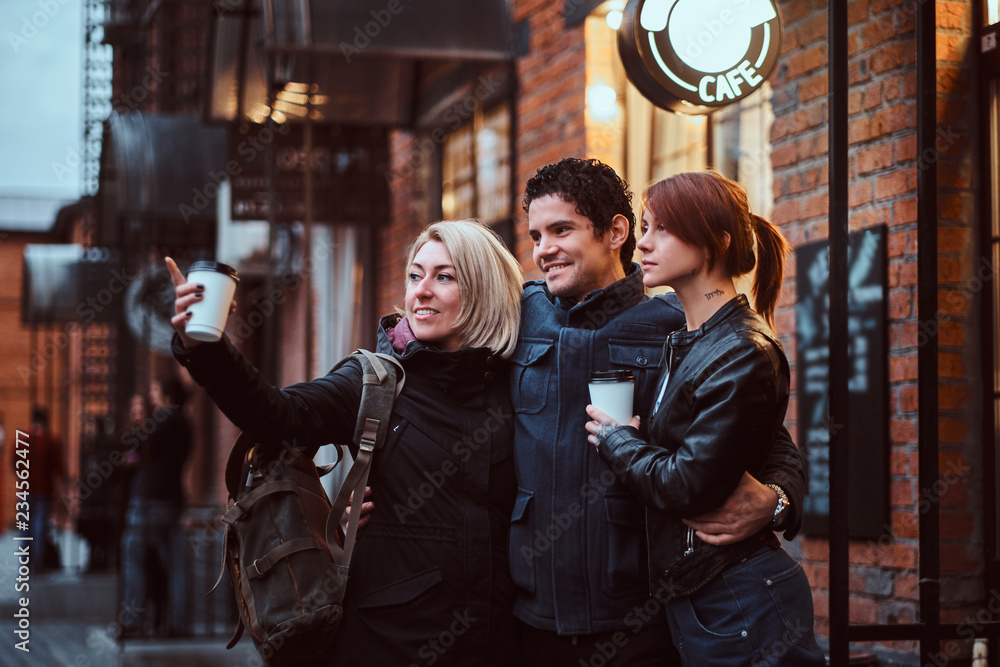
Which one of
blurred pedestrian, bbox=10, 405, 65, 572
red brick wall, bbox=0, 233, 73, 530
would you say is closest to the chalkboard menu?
blurred pedestrian, bbox=10, 405, 65, 572

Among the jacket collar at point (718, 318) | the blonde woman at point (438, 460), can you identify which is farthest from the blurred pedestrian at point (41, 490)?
the jacket collar at point (718, 318)

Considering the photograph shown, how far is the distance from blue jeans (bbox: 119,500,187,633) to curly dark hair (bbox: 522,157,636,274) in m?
6.70

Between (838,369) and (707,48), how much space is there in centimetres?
117

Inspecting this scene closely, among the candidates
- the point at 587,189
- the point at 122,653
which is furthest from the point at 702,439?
the point at 122,653

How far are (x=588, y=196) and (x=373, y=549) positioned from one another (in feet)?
3.48

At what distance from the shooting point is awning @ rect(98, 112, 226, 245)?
9352mm

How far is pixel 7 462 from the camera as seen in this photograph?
3253cm

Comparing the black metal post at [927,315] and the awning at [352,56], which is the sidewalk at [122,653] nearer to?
the awning at [352,56]

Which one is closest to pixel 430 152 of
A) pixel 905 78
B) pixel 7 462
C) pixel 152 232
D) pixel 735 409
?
pixel 152 232

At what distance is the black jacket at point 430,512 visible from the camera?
2.65 meters

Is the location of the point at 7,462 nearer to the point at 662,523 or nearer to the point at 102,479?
the point at 102,479

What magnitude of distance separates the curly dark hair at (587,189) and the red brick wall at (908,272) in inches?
57.9

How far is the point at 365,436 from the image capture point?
2.67m

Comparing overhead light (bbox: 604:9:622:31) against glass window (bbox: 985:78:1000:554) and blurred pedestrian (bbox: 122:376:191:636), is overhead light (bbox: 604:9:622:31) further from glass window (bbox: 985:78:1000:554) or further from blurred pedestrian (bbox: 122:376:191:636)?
Result: blurred pedestrian (bbox: 122:376:191:636)
